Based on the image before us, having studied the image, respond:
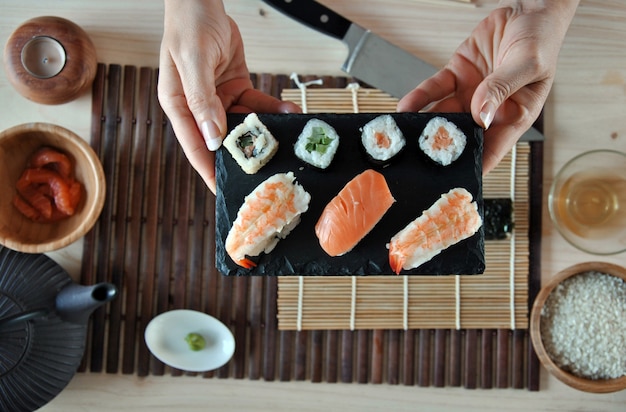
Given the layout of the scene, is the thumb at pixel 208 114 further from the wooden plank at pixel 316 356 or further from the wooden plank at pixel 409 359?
the wooden plank at pixel 409 359

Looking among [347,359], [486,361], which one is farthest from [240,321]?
[486,361]

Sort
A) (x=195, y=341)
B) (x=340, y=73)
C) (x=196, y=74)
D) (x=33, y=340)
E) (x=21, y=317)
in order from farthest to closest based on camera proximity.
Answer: (x=340, y=73)
(x=195, y=341)
(x=33, y=340)
(x=21, y=317)
(x=196, y=74)

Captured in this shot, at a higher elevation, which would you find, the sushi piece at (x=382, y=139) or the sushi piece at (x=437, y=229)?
the sushi piece at (x=382, y=139)

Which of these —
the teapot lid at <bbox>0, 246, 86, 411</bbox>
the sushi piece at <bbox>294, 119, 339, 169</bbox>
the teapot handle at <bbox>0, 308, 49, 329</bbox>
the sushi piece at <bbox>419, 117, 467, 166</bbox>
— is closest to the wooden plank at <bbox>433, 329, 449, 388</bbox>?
the sushi piece at <bbox>419, 117, 467, 166</bbox>

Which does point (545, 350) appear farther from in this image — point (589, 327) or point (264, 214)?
point (264, 214)


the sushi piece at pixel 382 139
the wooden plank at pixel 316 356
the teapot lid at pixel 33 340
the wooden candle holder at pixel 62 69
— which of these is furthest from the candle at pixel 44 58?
the wooden plank at pixel 316 356

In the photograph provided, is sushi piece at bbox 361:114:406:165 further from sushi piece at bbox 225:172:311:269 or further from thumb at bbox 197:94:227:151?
thumb at bbox 197:94:227:151
